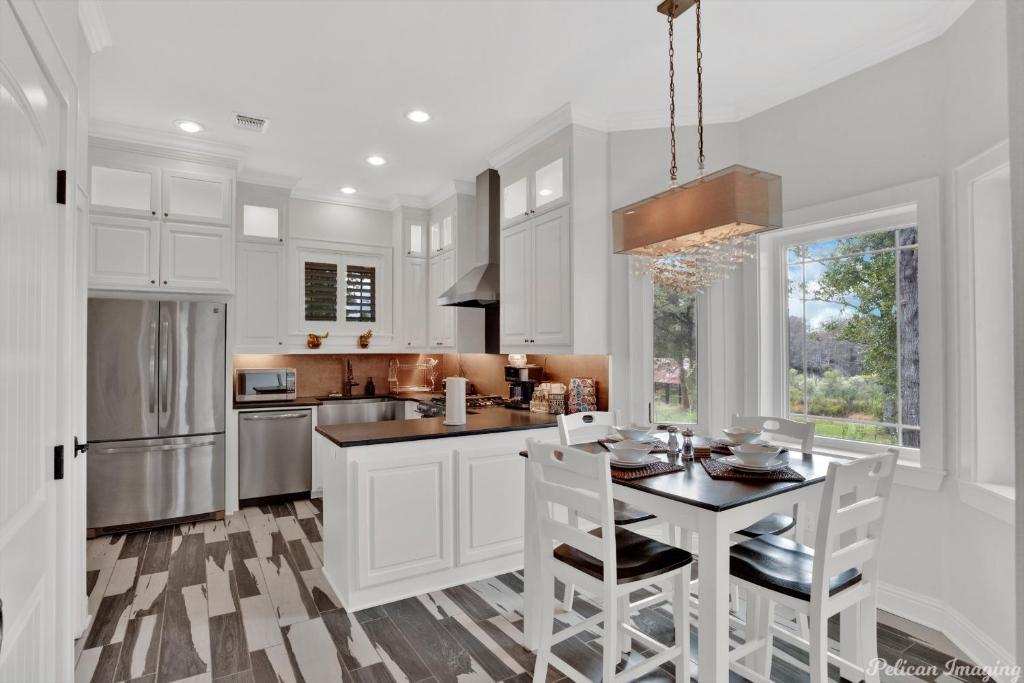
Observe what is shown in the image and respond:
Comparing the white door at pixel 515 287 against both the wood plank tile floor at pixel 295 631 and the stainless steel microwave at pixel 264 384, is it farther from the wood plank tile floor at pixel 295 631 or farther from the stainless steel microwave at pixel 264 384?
the stainless steel microwave at pixel 264 384

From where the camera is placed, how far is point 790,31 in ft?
9.11

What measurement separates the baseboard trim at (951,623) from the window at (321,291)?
191 inches

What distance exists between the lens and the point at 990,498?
237 cm

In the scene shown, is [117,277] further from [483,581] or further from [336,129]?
[483,581]

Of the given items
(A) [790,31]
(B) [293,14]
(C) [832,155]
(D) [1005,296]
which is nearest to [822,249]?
(C) [832,155]

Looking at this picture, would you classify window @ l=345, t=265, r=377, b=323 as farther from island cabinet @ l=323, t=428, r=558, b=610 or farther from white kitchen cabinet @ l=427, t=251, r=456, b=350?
island cabinet @ l=323, t=428, r=558, b=610

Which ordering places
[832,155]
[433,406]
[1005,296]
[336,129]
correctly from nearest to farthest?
1. [1005,296]
2. [832,155]
3. [336,129]
4. [433,406]

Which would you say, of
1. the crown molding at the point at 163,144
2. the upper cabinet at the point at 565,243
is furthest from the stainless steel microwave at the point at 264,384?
the upper cabinet at the point at 565,243

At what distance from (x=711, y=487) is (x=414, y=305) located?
14.1 ft

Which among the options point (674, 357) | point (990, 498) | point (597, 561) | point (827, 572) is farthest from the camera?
point (674, 357)

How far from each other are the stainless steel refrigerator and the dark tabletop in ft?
11.9

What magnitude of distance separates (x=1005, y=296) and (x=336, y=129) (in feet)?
13.3

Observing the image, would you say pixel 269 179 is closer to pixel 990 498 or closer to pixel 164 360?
pixel 164 360

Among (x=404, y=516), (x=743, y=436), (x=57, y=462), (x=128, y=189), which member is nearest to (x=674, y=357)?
(x=743, y=436)
